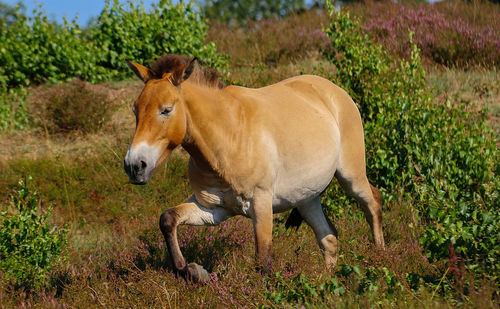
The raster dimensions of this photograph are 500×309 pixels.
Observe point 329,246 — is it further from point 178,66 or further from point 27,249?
point 27,249

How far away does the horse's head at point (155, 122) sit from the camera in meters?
3.43

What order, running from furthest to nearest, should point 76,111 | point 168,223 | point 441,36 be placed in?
point 441,36
point 76,111
point 168,223

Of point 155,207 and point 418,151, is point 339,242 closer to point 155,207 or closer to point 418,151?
point 418,151

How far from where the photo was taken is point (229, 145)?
13.4 ft

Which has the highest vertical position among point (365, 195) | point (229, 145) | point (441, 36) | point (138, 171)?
point (138, 171)

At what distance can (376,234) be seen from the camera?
5.41 meters

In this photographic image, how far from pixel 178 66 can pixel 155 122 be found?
589 millimetres

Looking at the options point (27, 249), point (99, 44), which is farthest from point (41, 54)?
point (27, 249)

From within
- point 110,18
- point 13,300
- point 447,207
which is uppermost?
point 110,18

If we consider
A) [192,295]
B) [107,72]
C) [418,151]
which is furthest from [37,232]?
[107,72]

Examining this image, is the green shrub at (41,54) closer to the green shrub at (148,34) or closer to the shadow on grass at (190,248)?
the green shrub at (148,34)

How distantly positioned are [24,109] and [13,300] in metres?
7.03

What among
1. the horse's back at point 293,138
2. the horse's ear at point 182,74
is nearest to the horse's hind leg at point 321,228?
the horse's back at point 293,138

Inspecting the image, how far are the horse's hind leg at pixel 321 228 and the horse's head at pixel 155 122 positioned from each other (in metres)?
1.90
